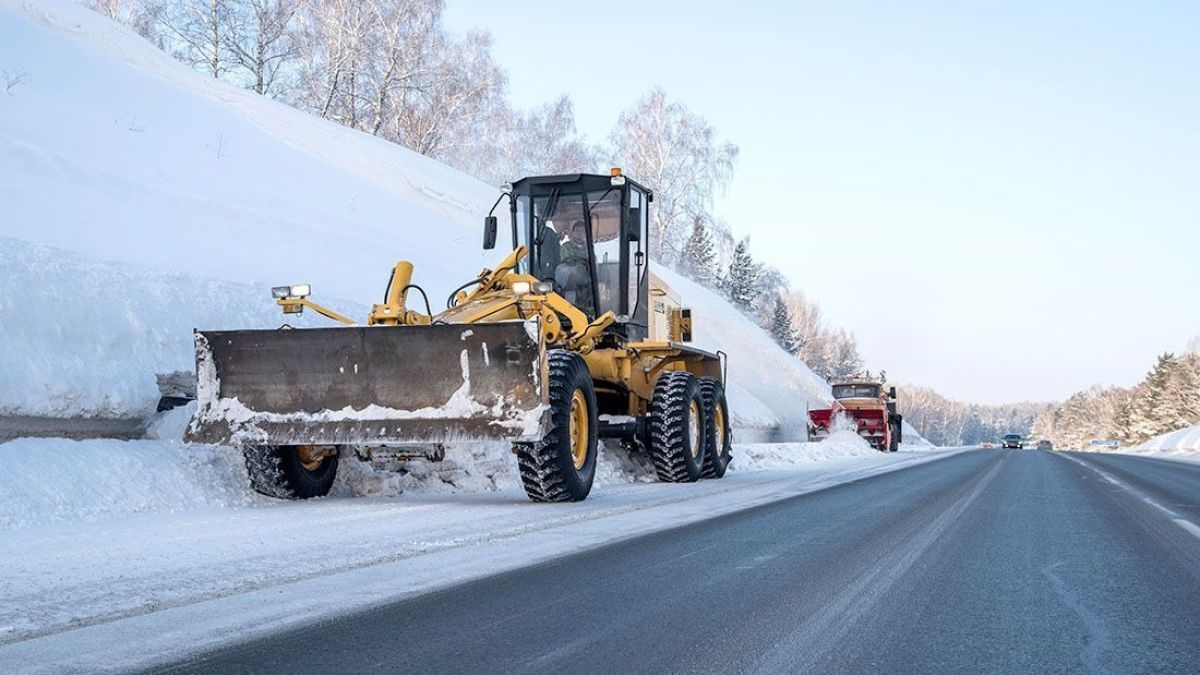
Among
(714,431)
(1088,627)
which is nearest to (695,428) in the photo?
(714,431)

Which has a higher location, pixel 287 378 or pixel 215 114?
pixel 215 114

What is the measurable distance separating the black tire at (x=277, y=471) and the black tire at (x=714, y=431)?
17.3 ft

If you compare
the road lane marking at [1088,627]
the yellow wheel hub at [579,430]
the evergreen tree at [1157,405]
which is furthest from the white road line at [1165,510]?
the evergreen tree at [1157,405]

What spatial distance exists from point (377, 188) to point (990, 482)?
15700mm

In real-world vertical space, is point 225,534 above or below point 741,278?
below

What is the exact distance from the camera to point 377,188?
2359cm

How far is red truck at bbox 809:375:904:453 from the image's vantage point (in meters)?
31.6

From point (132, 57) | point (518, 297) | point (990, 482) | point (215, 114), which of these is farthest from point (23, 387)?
point (132, 57)

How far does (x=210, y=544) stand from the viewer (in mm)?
5660

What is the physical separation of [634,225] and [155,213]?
7079mm

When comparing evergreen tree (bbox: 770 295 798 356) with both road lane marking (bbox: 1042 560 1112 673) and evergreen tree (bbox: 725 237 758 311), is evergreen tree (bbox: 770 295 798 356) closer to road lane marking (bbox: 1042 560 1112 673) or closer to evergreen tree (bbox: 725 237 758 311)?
evergreen tree (bbox: 725 237 758 311)

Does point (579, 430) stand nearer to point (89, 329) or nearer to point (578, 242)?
point (578, 242)

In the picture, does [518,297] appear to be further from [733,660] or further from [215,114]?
[215,114]

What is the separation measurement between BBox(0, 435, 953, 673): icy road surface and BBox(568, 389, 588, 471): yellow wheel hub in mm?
392
